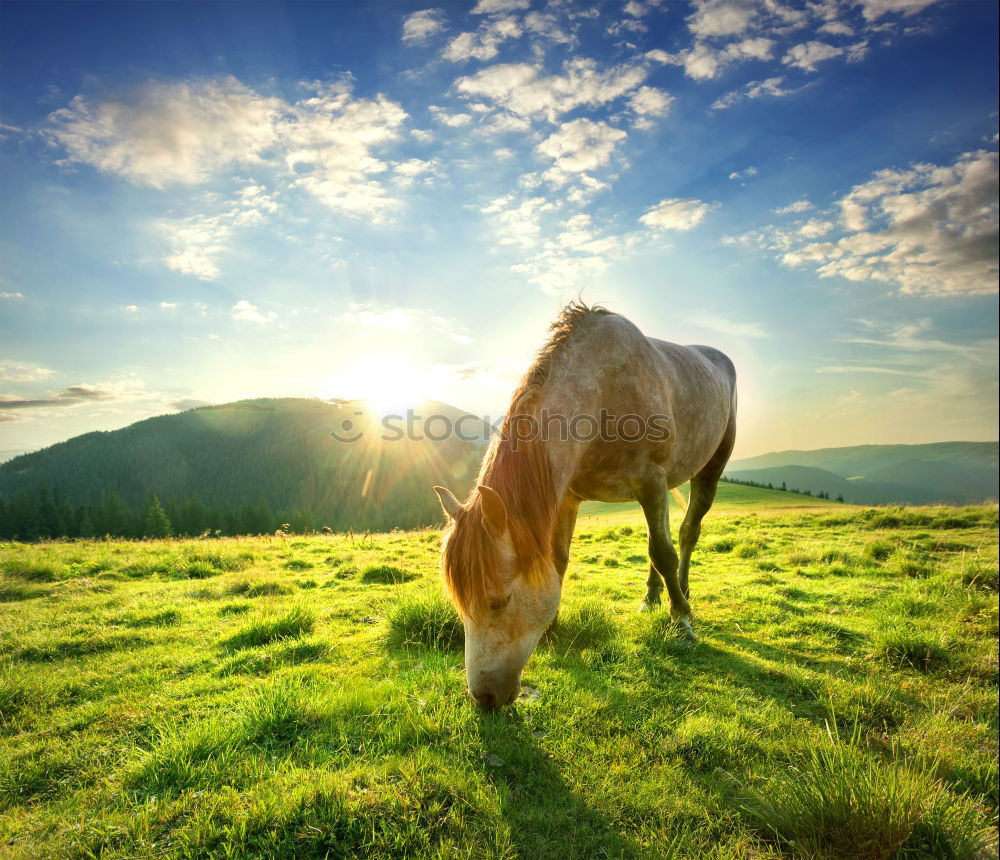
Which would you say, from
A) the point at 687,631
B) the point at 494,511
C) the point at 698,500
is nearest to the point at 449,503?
the point at 494,511

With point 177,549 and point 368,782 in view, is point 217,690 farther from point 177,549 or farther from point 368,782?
point 177,549

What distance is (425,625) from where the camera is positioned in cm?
519

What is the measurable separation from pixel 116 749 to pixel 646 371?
5572mm

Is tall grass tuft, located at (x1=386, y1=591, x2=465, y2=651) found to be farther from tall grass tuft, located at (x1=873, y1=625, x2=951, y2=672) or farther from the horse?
tall grass tuft, located at (x1=873, y1=625, x2=951, y2=672)

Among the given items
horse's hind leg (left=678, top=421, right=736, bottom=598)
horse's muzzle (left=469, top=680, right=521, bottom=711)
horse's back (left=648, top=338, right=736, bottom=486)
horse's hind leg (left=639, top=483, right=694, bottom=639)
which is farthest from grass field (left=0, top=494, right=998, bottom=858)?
horse's back (left=648, top=338, right=736, bottom=486)

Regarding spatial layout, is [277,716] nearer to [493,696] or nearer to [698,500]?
[493,696]

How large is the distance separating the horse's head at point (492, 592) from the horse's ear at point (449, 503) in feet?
Answer: 0.23

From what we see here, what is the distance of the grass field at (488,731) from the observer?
247cm

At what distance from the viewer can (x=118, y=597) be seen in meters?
7.50

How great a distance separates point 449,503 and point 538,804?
199cm

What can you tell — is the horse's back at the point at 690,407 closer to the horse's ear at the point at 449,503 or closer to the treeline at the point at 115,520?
the horse's ear at the point at 449,503

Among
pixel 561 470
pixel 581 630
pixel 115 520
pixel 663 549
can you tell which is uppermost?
pixel 561 470

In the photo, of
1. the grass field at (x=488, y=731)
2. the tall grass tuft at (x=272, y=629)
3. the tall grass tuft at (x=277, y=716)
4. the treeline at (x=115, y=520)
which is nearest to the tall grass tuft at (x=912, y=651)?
the grass field at (x=488, y=731)

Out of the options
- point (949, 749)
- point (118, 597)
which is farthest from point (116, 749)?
point (949, 749)
